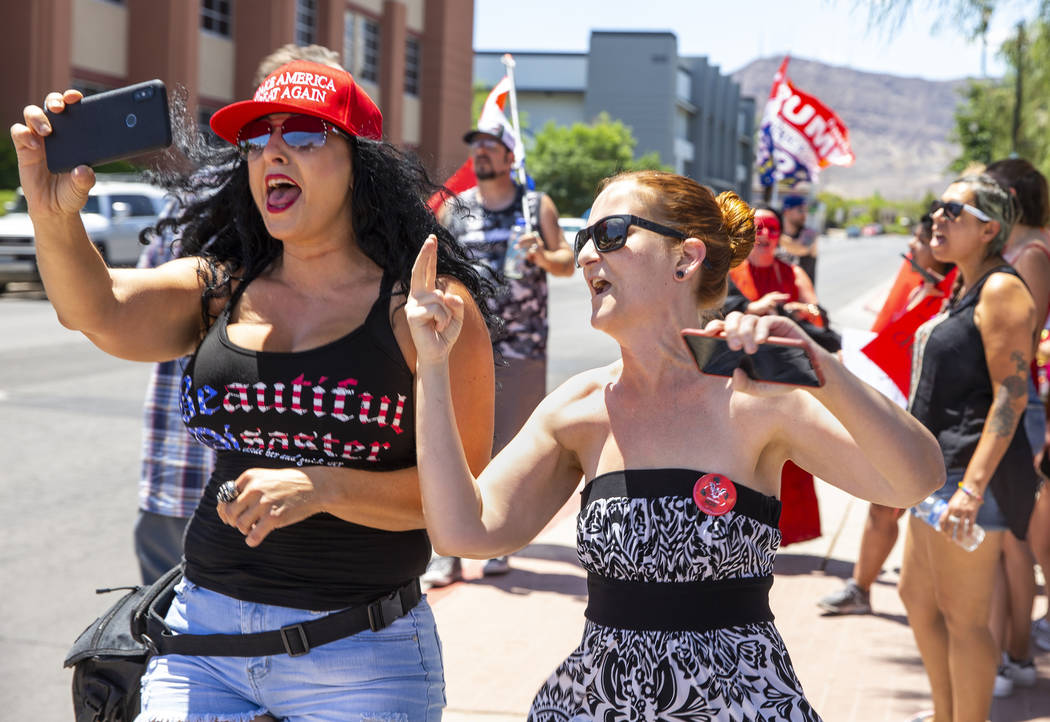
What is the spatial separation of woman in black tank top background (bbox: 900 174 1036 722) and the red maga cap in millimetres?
2276

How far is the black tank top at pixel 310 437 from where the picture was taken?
100 inches

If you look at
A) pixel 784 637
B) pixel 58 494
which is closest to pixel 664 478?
pixel 784 637

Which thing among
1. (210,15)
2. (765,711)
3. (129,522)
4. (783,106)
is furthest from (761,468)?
(210,15)

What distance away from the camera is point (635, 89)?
89.9 metres

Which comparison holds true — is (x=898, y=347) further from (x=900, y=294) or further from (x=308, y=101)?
(x=308, y=101)

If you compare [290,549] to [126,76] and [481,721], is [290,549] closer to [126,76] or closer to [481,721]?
[481,721]

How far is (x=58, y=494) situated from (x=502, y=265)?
11.6 ft

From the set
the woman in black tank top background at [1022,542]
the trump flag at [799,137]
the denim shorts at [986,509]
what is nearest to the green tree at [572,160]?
the trump flag at [799,137]

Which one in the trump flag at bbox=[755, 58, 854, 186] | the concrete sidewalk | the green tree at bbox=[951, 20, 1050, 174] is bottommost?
the concrete sidewalk

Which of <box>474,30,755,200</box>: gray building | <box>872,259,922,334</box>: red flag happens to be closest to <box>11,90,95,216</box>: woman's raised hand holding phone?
<box>872,259,922,334</box>: red flag

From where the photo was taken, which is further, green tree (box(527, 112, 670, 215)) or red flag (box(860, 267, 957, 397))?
green tree (box(527, 112, 670, 215))

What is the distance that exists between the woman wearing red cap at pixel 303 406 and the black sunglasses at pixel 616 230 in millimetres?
447

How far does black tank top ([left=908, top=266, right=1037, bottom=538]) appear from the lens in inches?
161

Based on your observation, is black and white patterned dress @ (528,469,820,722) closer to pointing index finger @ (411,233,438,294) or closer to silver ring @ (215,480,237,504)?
pointing index finger @ (411,233,438,294)
